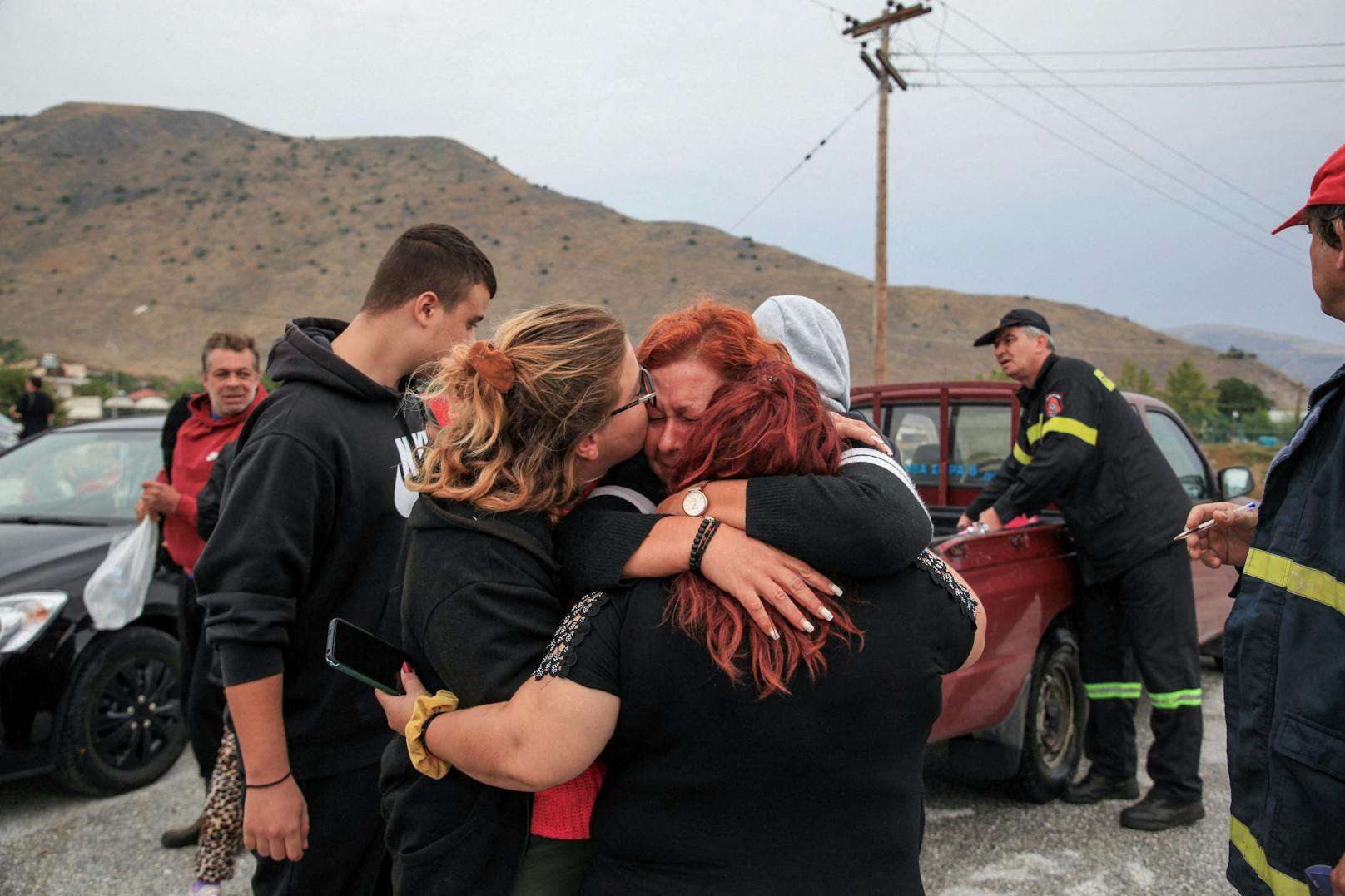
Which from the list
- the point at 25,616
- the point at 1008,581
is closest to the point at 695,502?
the point at 1008,581

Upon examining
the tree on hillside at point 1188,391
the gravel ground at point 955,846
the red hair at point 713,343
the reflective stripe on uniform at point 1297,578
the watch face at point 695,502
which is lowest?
the tree on hillside at point 1188,391

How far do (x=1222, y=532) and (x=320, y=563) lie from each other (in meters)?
2.09

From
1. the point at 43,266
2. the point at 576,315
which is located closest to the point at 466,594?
the point at 576,315

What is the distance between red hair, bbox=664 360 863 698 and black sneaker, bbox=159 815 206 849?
354 cm

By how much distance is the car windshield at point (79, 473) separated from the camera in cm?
502

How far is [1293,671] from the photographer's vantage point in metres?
1.57

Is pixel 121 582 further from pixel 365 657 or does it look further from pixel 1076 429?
pixel 1076 429

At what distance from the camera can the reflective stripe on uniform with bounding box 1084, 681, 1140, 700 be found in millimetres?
4352

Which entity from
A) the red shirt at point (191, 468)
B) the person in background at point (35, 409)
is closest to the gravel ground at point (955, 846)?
the red shirt at point (191, 468)

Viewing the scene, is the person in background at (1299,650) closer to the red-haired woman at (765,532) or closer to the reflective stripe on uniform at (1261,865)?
the reflective stripe on uniform at (1261,865)

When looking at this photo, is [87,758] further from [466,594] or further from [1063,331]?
[1063,331]

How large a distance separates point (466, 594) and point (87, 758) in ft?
12.8

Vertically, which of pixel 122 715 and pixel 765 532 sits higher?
pixel 765 532

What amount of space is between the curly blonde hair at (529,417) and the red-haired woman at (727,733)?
219 mm
